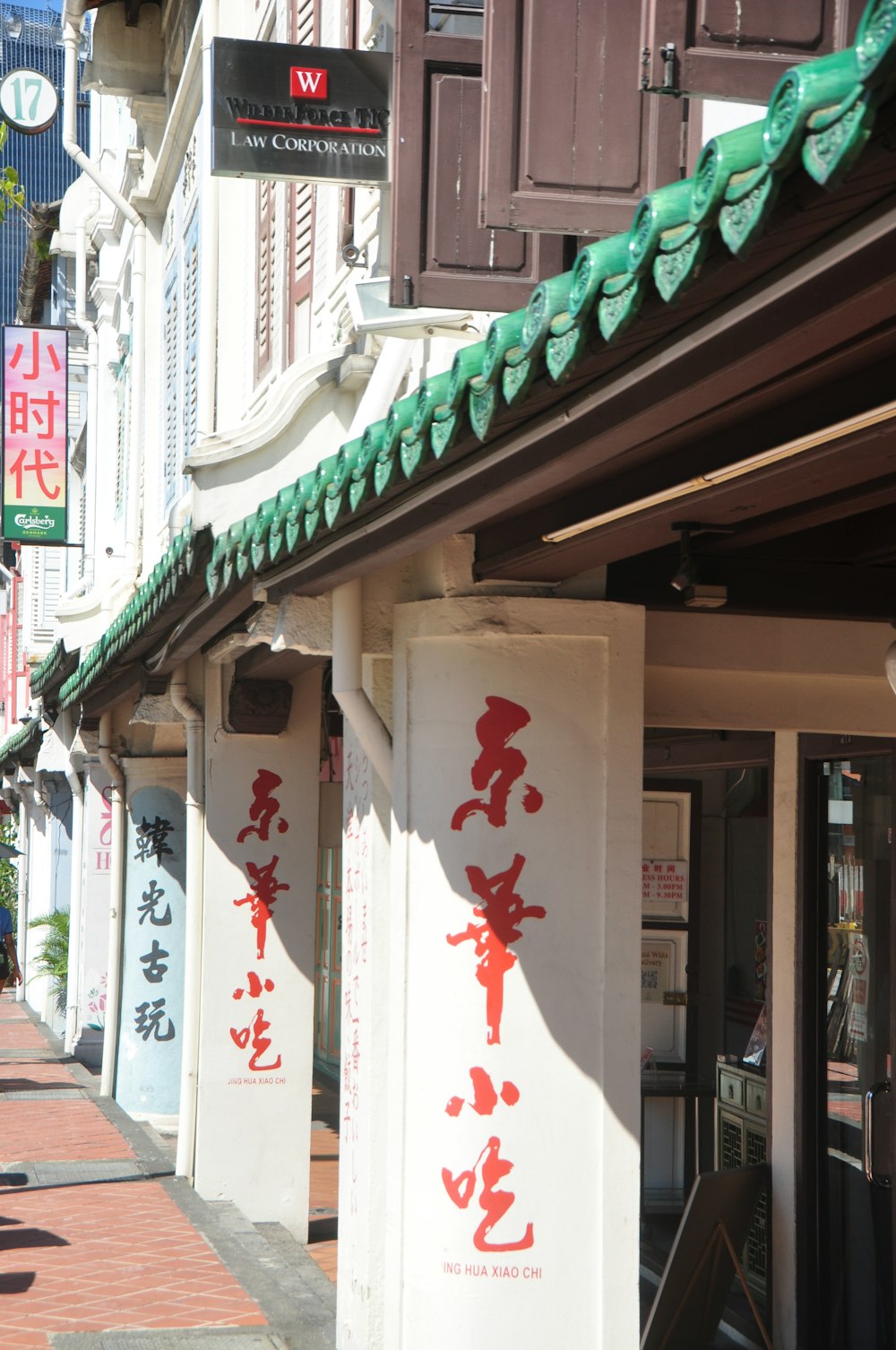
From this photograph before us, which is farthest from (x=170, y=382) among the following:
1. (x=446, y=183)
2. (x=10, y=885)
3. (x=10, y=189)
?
(x=10, y=885)

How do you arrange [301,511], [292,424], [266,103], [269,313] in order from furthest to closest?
[269,313], [292,424], [266,103], [301,511]

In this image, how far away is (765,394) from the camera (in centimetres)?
322

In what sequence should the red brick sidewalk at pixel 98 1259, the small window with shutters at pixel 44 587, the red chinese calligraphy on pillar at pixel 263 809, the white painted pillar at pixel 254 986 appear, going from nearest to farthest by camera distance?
the red brick sidewalk at pixel 98 1259, the white painted pillar at pixel 254 986, the red chinese calligraphy on pillar at pixel 263 809, the small window with shutters at pixel 44 587

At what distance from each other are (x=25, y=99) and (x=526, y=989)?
12.4 meters

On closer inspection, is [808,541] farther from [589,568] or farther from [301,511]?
[301,511]

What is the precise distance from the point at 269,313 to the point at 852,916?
16.3 feet

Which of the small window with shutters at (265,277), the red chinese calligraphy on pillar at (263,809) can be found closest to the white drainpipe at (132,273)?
the small window with shutters at (265,277)

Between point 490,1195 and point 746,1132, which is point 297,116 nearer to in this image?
point 490,1195

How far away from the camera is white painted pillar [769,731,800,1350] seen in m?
6.53

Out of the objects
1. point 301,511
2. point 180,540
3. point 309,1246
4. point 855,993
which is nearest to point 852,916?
point 855,993

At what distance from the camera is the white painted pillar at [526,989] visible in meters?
5.29

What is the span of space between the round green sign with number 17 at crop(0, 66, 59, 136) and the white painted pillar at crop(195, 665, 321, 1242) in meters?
7.56

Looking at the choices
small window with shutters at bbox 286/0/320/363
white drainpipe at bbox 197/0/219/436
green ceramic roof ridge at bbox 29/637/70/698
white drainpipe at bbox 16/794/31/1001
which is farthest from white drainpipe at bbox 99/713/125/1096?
white drainpipe at bbox 16/794/31/1001

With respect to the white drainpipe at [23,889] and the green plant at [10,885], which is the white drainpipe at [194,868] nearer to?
the white drainpipe at [23,889]
